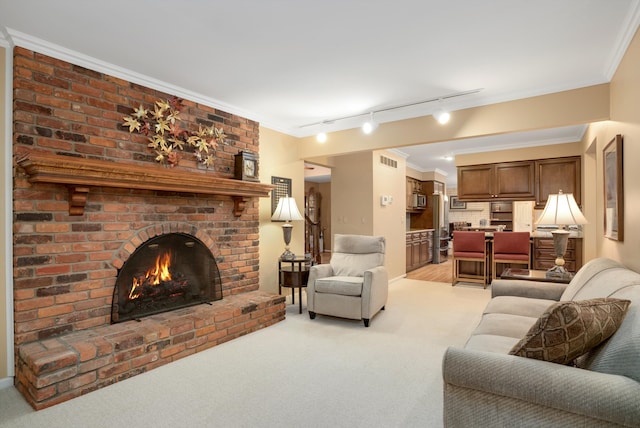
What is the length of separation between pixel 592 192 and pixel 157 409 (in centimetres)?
600

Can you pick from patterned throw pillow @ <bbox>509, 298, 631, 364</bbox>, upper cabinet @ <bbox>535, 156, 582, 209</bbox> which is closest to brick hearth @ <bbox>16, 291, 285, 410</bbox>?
patterned throw pillow @ <bbox>509, 298, 631, 364</bbox>

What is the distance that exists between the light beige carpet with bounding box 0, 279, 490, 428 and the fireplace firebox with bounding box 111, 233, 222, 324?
2.26 feet

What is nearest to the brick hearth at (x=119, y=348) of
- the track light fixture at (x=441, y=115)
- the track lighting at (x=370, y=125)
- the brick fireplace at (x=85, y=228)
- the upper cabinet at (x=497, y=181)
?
the brick fireplace at (x=85, y=228)

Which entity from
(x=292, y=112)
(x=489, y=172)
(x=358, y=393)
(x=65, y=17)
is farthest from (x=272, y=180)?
(x=489, y=172)

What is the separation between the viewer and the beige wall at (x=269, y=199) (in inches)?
177

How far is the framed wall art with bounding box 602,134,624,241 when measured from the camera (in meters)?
2.66

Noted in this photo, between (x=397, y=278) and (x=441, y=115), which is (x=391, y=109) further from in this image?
(x=397, y=278)

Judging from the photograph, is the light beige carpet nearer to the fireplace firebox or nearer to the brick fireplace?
the brick fireplace

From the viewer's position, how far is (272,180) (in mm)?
4633

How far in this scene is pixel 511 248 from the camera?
219 inches

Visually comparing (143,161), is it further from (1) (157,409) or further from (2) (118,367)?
(1) (157,409)

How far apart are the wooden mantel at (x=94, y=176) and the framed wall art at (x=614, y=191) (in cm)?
343

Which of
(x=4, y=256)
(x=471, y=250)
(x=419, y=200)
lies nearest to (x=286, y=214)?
(x=4, y=256)

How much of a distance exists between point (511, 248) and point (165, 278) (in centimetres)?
512
